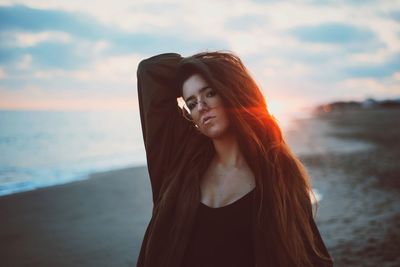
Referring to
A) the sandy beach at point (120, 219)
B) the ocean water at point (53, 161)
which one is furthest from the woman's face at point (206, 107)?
the ocean water at point (53, 161)

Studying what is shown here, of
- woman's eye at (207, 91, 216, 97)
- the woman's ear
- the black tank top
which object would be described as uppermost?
woman's eye at (207, 91, 216, 97)

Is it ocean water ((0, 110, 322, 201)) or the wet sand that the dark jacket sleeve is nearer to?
the wet sand

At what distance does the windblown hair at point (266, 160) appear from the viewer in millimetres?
2447

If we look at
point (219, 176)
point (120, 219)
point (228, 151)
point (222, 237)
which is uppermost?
point (228, 151)

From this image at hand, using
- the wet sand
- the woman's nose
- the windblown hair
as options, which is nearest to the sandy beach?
the wet sand

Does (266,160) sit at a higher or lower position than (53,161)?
higher

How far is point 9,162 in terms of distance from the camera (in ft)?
53.2

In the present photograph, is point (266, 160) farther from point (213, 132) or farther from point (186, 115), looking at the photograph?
point (186, 115)

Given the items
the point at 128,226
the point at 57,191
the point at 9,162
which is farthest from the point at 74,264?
the point at 9,162

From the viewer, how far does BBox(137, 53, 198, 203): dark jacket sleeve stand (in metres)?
2.80

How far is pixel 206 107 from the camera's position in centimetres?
259

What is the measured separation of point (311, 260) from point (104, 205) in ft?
21.4

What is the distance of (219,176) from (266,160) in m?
0.35

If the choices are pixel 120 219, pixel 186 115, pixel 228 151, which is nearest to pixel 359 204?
pixel 120 219
